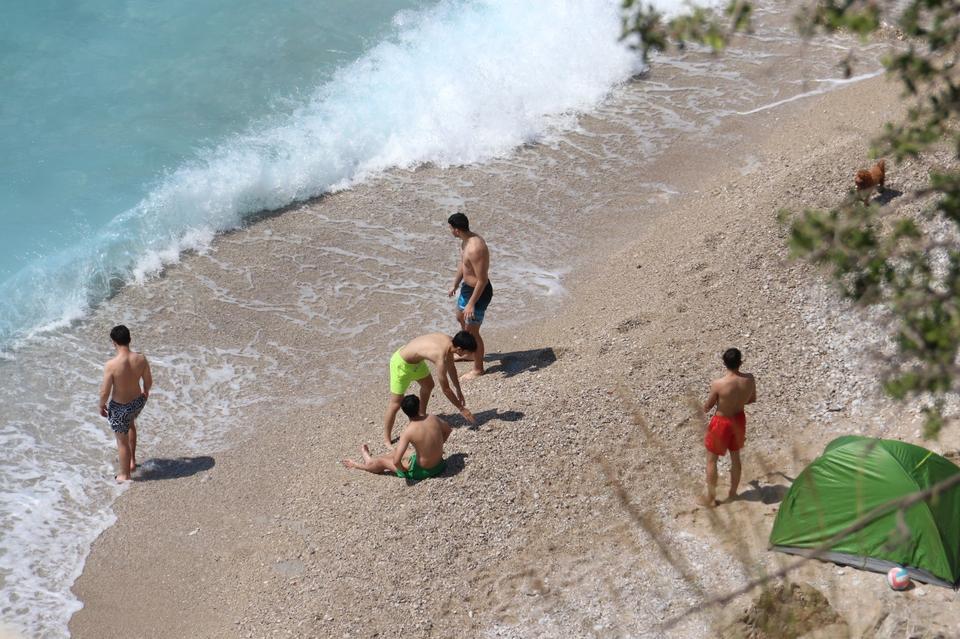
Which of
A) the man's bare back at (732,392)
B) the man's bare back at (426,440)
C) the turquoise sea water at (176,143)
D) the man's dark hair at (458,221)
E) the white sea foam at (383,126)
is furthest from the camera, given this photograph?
the white sea foam at (383,126)

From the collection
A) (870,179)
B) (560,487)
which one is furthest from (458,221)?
(870,179)

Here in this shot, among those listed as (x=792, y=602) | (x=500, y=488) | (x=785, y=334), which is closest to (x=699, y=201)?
(x=785, y=334)

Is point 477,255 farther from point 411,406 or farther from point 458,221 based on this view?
point 411,406

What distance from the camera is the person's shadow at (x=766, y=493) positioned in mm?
7578

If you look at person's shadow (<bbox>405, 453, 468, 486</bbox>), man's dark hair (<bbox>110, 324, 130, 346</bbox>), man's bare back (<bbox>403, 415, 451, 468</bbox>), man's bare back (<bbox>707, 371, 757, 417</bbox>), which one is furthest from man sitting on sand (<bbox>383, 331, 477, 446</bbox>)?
man's dark hair (<bbox>110, 324, 130, 346</bbox>)

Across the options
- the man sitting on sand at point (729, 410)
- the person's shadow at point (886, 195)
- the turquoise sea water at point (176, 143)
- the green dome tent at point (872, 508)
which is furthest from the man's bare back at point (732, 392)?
the turquoise sea water at point (176, 143)

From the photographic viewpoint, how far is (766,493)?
7648mm

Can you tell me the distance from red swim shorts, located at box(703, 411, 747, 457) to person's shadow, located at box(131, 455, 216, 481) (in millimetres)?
4632

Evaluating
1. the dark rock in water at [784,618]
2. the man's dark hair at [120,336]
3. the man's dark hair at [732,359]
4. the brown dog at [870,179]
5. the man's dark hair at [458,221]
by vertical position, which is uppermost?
the man's dark hair at [458,221]

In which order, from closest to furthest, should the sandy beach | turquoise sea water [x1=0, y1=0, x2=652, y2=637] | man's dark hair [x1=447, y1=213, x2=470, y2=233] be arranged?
the sandy beach
man's dark hair [x1=447, y1=213, x2=470, y2=233]
turquoise sea water [x1=0, y1=0, x2=652, y2=637]

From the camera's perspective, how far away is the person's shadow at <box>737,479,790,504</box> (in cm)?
758

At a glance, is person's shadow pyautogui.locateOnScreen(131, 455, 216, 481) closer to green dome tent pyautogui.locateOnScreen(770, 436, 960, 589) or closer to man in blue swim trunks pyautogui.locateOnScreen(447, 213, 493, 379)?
man in blue swim trunks pyautogui.locateOnScreen(447, 213, 493, 379)

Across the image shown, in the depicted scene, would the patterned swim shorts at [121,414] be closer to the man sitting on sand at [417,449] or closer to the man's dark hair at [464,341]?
Answer: the man sitting on sand at [417,449]

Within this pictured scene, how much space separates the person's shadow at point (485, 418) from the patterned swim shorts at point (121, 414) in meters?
2.82
